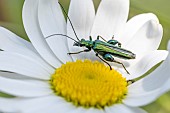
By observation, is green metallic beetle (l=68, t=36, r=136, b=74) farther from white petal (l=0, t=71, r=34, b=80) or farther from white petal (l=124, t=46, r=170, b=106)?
white petal (l=0, t=71, r=34, b=80)

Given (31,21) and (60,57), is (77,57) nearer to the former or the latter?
(60,57)

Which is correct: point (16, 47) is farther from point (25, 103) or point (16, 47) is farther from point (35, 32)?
point (25, 103)

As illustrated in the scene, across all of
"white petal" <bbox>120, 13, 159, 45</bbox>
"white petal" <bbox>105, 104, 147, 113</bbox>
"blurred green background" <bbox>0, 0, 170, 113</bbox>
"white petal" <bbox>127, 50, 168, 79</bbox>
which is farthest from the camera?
"blurred green background" <bbox>0, 0, 170, 113</bbox>

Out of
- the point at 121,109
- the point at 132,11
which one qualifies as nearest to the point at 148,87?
the point at 121,109

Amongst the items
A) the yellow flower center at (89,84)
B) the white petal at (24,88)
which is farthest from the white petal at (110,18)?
the white petal at (24,88)

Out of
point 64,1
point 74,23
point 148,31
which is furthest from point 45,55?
point 64,1

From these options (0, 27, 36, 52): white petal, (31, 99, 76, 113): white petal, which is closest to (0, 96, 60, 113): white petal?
(31, 99, 76, 113): white petal
